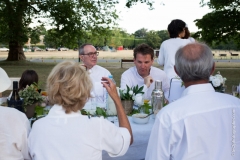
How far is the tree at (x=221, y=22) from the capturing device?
19578mm

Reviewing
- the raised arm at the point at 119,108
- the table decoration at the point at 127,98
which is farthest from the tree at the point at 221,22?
the raised arm at the point at 119,108

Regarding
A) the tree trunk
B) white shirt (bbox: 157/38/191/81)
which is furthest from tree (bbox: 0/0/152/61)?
white shirt (bbox: 157/38/191/81)

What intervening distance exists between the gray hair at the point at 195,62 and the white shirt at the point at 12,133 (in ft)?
3.30

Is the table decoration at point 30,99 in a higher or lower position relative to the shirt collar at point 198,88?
lower

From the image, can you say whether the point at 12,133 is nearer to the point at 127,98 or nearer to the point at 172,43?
the point at 127,98

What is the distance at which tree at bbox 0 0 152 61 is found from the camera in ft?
70.4

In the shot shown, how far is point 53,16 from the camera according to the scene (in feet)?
73.5

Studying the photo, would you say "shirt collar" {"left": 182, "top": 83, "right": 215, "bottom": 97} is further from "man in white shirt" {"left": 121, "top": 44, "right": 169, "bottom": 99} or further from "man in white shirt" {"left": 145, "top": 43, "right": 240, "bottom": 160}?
"man in white shirt" {"left": 121, "top": 44, "right": 169, "bottom": 99}

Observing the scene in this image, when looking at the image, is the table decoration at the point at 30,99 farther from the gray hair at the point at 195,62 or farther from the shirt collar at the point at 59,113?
the gray hair at the point at 195,62

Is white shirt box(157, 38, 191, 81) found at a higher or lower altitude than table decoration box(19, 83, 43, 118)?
Answer: higher

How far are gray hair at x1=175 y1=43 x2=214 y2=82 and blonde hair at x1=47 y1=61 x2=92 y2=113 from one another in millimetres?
553

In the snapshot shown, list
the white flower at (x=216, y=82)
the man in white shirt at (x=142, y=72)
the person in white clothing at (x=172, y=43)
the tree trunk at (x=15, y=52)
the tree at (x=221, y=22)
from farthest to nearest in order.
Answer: the tree trunk at (x=15, y=52), the tree at (x=221, y=22), the person in white clothing at (x=172, y=43), the man in white shirt at (x=142, y=72), the white flower at (x=216, y=82)

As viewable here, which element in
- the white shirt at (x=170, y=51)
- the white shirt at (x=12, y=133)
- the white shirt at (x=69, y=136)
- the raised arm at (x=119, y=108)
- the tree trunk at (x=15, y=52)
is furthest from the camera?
the tree trunk at (x=15, y=52)

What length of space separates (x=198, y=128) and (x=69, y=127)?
0.70 metres
